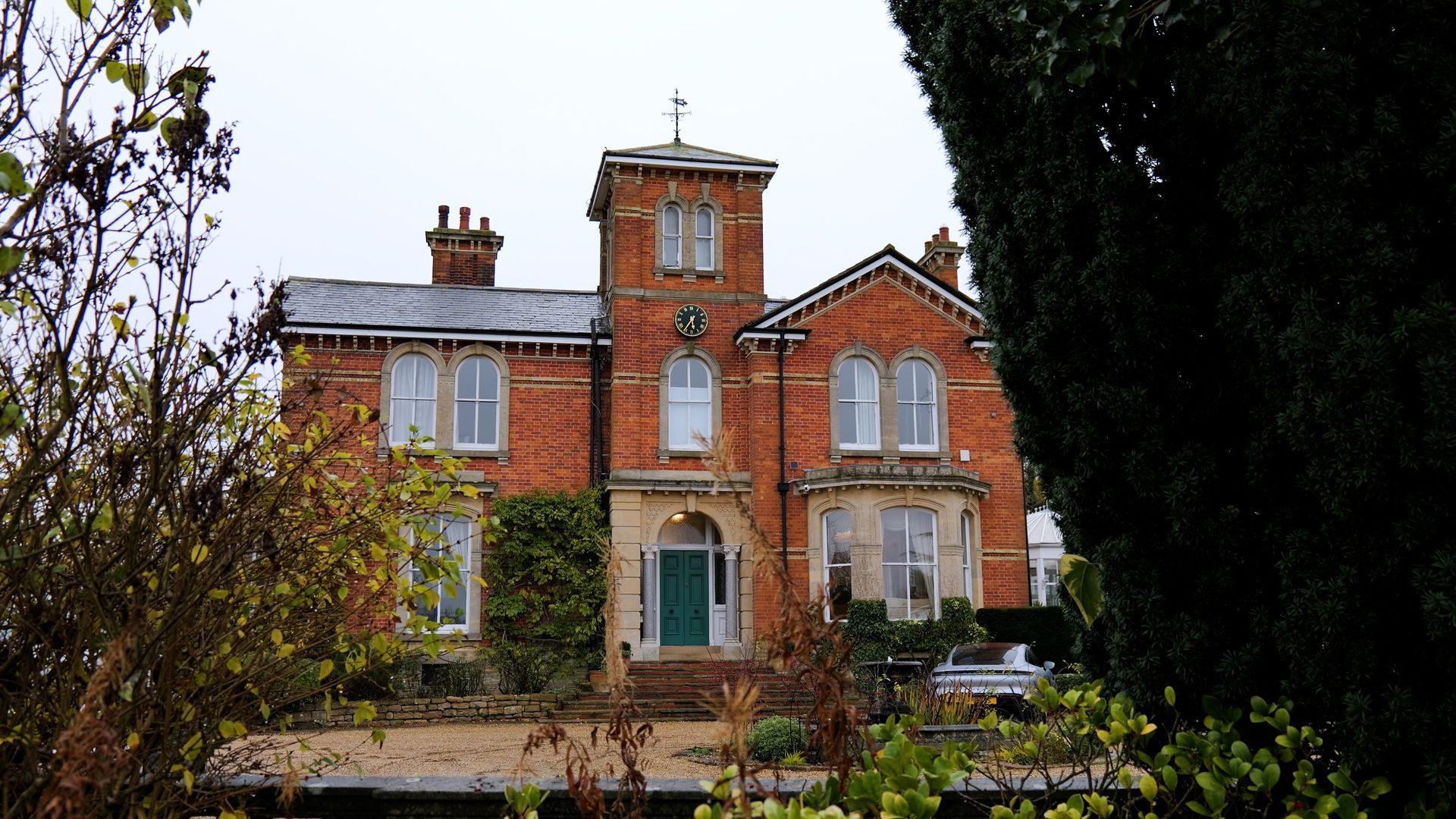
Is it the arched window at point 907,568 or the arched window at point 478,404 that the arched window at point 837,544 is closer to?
the arched window at point 907,568

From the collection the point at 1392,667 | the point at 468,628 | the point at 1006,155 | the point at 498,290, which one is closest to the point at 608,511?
the point at 468,628

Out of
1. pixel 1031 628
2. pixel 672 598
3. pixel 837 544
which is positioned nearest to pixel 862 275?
pixel 837 544

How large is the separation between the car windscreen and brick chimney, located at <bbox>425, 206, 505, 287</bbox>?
45.0ft

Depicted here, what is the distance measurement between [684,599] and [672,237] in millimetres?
7392

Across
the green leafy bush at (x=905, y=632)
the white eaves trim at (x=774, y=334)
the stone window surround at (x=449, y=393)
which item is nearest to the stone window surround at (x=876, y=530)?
the green leafy bush at (x=905, y=632)

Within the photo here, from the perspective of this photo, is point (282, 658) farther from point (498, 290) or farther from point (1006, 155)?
point (498, 290)

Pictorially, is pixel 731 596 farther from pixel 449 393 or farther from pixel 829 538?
pixel 449 393

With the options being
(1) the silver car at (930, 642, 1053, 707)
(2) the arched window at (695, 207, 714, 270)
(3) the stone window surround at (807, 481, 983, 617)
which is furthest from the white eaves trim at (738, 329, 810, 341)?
(1) the silver car at (930, 642, 1053, 707)

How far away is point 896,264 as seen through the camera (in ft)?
74.5

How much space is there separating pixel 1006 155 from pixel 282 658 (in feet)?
14.2

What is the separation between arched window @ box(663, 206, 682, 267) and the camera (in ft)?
74.2

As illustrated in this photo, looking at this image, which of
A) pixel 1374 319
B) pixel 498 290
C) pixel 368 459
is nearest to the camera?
pixel 1374 319

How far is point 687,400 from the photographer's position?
22047mm

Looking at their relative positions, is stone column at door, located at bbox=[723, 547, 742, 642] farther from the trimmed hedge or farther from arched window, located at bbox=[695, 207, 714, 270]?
arched window, located at bbox=[695, 207, 714, 270]
